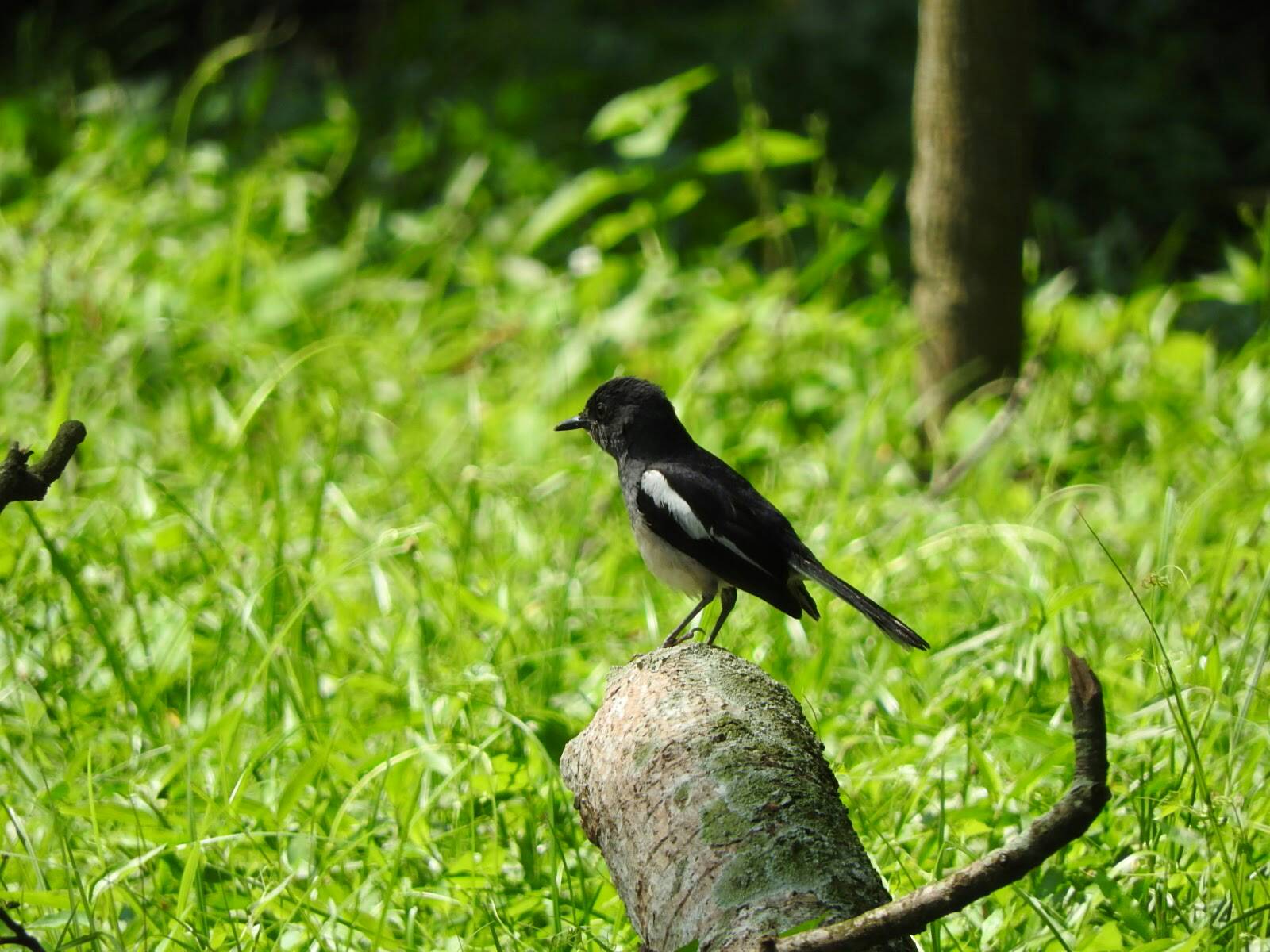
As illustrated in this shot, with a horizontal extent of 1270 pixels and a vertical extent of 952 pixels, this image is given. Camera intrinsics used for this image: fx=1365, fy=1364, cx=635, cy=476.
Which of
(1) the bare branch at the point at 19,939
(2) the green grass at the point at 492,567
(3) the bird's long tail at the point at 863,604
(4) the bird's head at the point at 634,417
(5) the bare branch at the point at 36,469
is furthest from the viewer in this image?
(4) the bird's head at the point at 634,417

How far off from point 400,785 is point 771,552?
1.00 meters

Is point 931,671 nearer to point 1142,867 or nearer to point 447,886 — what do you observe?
point 1142,867

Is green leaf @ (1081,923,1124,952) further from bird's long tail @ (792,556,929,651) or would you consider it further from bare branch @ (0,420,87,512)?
bare branch @ (0,420,87,512)

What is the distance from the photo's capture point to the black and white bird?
3.13m

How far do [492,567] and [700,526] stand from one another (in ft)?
3.41

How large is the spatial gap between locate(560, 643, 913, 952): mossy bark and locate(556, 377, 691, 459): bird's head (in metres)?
1.13

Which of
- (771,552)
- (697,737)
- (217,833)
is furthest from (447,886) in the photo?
(771,552)

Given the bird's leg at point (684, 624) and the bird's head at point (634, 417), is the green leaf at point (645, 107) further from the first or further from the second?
the bird's leg at point (684, 624)

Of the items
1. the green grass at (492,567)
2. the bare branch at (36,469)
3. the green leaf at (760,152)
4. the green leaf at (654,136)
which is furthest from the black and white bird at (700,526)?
the green leaf at (654,136)

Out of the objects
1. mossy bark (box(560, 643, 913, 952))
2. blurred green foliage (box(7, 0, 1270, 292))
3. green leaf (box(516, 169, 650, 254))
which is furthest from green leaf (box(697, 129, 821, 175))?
mossy bark (box(560, 643, 913, 952))

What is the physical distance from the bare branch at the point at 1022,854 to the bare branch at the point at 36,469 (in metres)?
1.34

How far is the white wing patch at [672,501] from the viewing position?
3199 millimetres

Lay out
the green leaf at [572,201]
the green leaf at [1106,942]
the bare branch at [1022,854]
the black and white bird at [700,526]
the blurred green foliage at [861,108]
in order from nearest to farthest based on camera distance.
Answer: the bare branch at [1022,854] < the green leaf at [1106,942] < the black and white bird at [700,526] < the green leaf at [572,201] < the blurred green foliage at [861,108]

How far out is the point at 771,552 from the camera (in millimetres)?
3201
